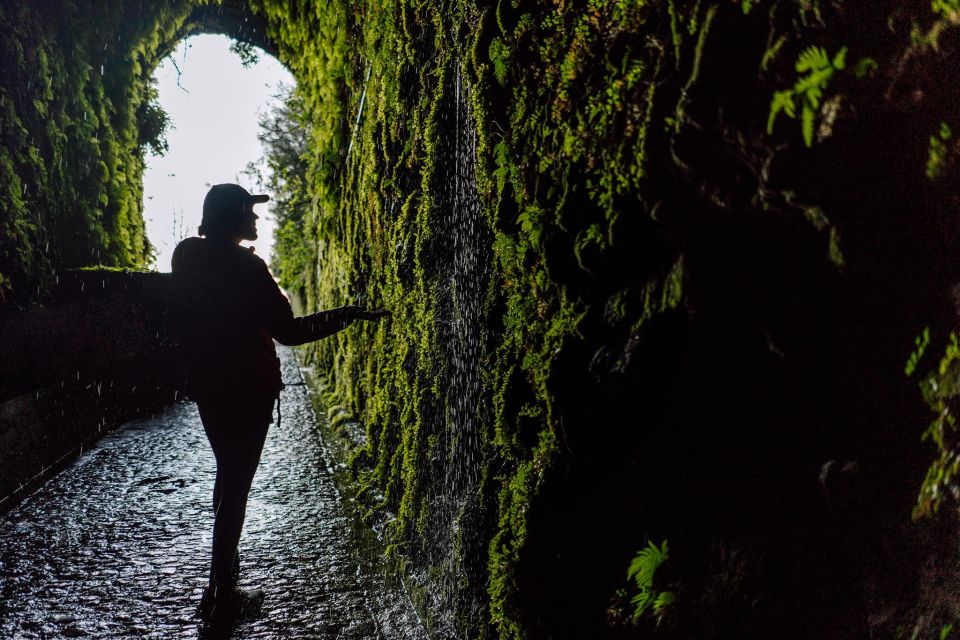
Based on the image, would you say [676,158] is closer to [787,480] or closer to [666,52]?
[666,52]

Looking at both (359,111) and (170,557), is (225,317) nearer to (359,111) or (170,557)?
(170,557)

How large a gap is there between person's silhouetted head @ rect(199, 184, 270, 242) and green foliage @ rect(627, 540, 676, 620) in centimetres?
216

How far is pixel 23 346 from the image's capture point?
443 centimetres

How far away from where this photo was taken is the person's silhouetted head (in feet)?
8.46

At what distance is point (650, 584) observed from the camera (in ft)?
4.02

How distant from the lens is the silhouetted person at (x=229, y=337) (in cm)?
255

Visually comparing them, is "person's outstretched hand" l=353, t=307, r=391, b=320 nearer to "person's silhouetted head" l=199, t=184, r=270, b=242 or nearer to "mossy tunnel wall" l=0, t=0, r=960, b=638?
"person's silhouetted head" l=199, t=184, r=270, b=242

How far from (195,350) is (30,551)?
163 centimetres

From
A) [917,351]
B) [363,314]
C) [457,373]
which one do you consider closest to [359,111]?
[363,314]

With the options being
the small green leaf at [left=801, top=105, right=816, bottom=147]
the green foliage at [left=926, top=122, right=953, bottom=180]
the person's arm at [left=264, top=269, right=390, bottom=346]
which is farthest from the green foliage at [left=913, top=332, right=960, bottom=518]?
the person's arm at [left=264, top=269, right=390, bottom=346]

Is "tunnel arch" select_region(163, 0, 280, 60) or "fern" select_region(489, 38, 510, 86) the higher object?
"tunnel arch" select_region(163, 0, 280, 60)

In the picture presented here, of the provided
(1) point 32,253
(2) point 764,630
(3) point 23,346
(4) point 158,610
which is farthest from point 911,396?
(1) point 32,253

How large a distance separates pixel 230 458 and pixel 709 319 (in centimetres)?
228

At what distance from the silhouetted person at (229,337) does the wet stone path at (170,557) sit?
27 cm
